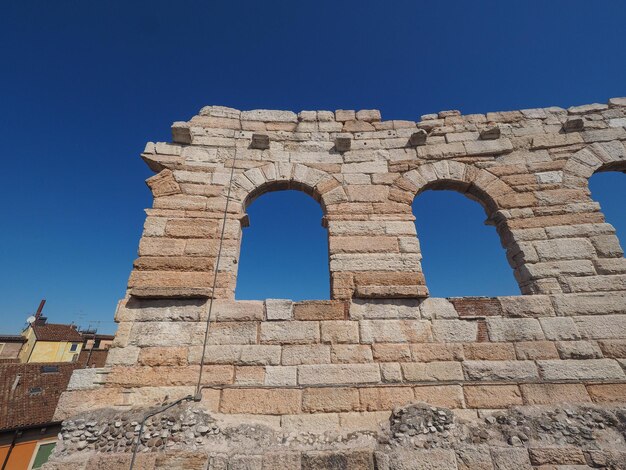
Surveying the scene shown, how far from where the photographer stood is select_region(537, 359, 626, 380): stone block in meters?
2.99

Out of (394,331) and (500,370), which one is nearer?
(500,370)

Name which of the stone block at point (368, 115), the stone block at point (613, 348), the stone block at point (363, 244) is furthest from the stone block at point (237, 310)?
the stone block at point (613, 348)

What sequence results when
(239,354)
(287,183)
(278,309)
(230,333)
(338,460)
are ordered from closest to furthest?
1. (338,460)
2. (239,354)
3. (230,333)
4. (278,309)
5. (287,183)

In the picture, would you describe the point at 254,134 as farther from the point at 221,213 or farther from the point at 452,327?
the point at 452,327

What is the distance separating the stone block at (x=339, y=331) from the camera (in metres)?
3.21

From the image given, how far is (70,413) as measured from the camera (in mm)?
2812

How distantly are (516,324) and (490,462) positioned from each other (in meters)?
1.46

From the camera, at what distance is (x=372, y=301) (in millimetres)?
3443

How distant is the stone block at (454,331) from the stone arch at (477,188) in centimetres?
119

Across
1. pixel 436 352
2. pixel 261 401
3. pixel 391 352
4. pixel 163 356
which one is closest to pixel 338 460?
pixel 261 401

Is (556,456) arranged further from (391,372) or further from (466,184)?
(466,184)

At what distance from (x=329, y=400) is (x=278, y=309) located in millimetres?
1096

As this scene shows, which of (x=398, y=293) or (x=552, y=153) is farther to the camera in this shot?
(x=552, y=153)

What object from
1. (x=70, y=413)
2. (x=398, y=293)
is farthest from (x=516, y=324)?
(x=70, y=413)
